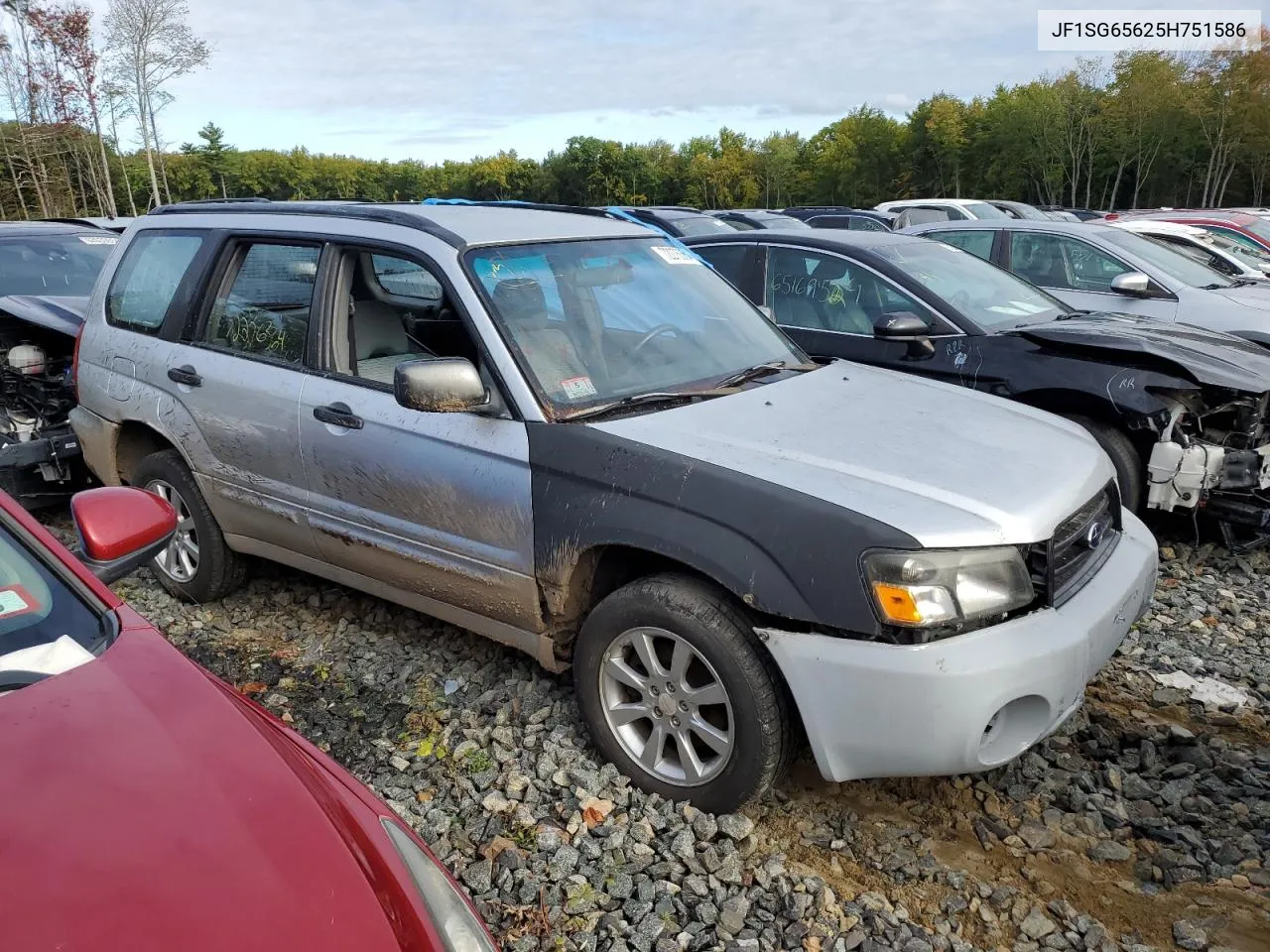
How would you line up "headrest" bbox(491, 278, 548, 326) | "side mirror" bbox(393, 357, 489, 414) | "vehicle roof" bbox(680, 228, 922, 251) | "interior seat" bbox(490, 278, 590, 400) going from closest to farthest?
1. "side mirror" bbox(393, 357, 489, 414)
2. "interior seat" bbox(490, 278, 590, 400)
3. "headrest" bbox(491, 278, 548, 326)
4. "vehicle roof" bbox(680, 228, 922, 251)

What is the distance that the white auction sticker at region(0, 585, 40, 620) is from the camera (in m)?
2.00

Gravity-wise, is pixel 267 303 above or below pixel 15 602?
above

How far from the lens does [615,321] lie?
365 cm

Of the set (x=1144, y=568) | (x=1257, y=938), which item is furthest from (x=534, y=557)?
(x=1257, y=938)

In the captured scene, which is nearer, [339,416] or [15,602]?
[15,602]

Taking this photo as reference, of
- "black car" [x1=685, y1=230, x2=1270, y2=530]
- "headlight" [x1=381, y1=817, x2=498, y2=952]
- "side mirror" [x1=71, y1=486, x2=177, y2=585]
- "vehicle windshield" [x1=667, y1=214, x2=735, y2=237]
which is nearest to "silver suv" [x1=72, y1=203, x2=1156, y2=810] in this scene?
"side mirror" [x1=71, y1=486, x2=177, y2=585]

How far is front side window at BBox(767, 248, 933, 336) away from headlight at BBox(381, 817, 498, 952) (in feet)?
14.5

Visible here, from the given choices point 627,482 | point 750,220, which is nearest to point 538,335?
point 627,482

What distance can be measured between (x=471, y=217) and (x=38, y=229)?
5360 millimetres

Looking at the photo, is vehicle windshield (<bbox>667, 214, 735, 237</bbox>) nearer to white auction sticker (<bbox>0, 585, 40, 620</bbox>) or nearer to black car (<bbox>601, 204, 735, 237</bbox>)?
black car (<bbox>601, 204, 735, 237</bbox>)

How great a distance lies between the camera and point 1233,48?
42.5 metres

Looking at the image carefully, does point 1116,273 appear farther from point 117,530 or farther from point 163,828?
point 163,828

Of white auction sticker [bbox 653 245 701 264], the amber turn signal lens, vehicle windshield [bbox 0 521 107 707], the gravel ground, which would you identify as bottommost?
the gravel ground

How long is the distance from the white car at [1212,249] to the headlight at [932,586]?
723 centimetres
